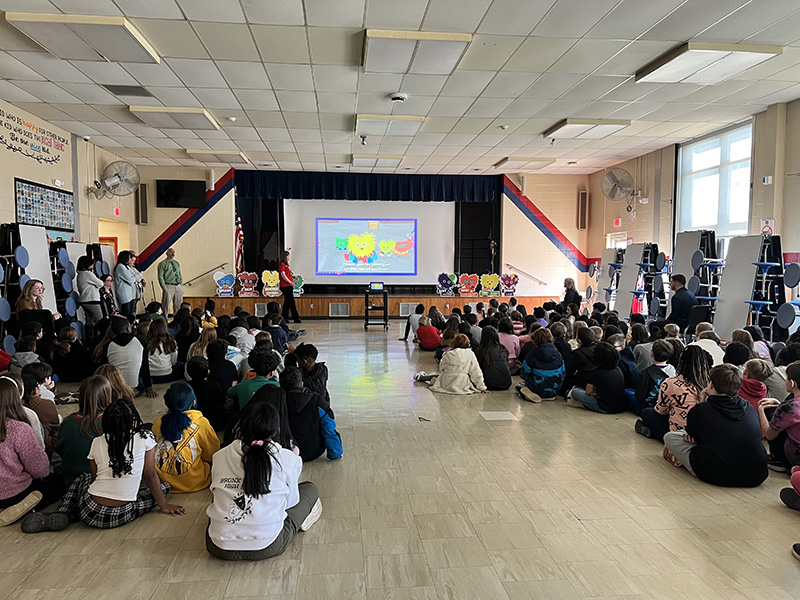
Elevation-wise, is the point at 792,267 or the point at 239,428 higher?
the point at 792,267

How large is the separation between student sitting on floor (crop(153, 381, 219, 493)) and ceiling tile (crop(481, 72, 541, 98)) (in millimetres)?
4926

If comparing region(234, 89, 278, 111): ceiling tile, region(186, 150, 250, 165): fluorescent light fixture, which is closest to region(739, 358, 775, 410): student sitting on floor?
region(234, 89, 278, 111): ceiling tile

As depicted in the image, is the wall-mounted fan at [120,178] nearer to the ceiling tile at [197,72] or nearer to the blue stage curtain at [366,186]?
the blue stage curtain at [366,186]

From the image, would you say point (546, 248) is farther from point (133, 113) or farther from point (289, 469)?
point (289, 469)

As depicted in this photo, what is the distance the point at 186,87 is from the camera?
6734 millimetres

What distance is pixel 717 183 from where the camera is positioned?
899cm

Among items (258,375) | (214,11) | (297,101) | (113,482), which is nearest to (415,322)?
(297,101)

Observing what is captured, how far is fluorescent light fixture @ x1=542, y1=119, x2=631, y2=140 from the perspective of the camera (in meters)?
8.34

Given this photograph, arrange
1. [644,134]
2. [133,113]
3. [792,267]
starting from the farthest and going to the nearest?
[644,134] → [133,113] → [792,267]

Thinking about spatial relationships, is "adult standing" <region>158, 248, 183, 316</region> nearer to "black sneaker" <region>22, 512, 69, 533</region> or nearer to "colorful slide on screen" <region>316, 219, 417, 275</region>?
"colorful slide on screen" <region>316, 219, 417, 275</region>

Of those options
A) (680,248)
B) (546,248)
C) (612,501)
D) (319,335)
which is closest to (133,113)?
(319,335)

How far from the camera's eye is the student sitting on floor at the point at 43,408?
364 cm

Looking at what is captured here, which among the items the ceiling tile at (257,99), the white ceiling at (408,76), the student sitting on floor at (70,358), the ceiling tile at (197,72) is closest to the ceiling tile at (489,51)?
the white ceiling at (408,76)

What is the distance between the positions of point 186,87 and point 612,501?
21.1 ft
